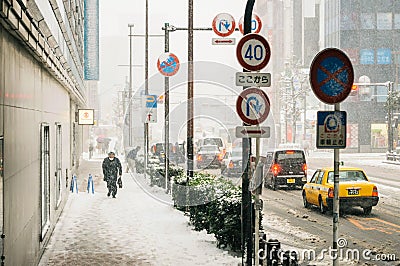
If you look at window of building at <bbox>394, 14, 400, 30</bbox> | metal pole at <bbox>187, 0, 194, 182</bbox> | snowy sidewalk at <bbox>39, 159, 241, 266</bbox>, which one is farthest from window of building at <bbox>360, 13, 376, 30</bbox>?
snowy sidewalk at <bbox>39, 159, 241, 266</bbox>

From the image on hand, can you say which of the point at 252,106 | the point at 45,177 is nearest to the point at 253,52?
the point at 252,106

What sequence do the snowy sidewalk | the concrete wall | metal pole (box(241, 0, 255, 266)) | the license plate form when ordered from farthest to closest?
the license plate → the snowy sidewalk → metal pole (box(241, 0, 255, 266)) → the concrete wall

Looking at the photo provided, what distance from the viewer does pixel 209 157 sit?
146 ft

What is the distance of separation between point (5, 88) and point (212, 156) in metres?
37.6

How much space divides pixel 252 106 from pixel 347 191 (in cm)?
920

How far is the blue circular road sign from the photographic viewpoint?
27.9ft

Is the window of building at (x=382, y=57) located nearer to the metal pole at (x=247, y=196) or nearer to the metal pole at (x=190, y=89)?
the metal pole at (x=190, y=89)

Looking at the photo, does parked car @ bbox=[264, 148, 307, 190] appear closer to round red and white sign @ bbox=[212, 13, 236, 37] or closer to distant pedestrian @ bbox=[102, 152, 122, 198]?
distant pedestrian @ bbox=[102, 152, 122, 198]

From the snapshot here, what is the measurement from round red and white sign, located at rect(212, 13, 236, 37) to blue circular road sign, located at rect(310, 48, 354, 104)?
10.7m

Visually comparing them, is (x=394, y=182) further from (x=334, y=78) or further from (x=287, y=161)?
(x=334, y=78)

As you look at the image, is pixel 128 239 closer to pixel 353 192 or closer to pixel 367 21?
pixel 353 192

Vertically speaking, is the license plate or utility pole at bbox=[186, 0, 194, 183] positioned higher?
utility pole at bbox=[186, 0, 194, 183]

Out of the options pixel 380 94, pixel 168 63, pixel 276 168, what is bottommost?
pixel 276 168

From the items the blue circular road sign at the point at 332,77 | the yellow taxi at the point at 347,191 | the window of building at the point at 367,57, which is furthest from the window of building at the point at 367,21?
the blue circular road sign at the point at 332,77
